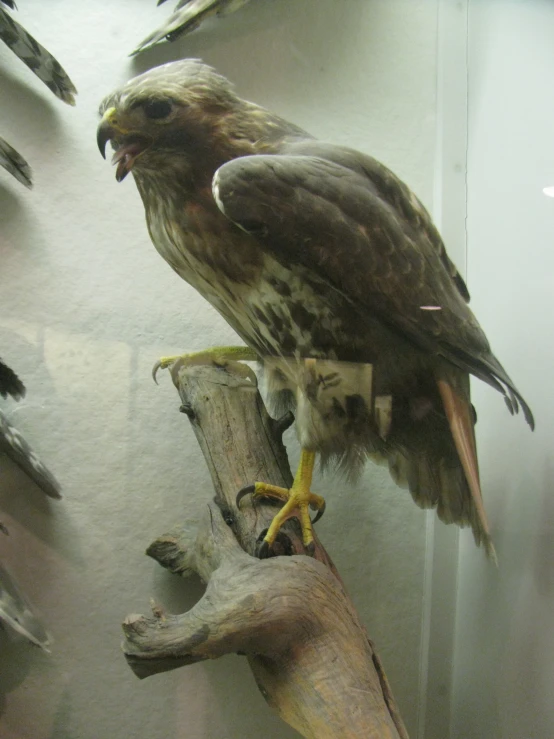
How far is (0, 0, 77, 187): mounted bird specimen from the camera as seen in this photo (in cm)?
135

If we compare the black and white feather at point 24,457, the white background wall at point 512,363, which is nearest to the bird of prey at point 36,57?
the black and white feather at point 24,457

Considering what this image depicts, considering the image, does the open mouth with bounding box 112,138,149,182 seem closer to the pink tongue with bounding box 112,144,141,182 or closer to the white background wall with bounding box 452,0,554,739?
the pink tongue with bounding box 112,144,141,182

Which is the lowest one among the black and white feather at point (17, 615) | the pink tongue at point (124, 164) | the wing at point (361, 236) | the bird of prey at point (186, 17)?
the black and white feather at point (17, 615)

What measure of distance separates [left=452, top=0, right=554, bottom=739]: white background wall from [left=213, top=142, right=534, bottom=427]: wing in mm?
135

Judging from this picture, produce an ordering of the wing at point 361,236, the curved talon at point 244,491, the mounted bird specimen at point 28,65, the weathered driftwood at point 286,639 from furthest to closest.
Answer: the mounted bird specimen at point 28,65, the curved talon at point 244,491, the wing at point 361,236, the weathered driftwood at point 286,639

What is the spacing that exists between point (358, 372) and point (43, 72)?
0.95m

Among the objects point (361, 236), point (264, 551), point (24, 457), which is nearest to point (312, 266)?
point (361, 236)

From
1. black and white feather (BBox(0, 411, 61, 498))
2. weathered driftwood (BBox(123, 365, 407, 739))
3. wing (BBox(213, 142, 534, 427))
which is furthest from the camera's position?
black and white feather (BBox(0, 411, 61, 498))

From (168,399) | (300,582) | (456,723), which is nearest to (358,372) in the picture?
(300,582)

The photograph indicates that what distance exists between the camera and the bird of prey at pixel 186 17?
1.37 metres

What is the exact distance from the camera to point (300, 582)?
0.90 m

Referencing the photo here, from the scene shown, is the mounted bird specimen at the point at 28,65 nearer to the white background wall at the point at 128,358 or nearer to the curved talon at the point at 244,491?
the white background wall at the point at 128,358

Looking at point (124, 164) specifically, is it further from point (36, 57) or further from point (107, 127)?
point (36, 57)

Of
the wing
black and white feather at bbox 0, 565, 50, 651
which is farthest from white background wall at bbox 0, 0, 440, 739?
the wing
